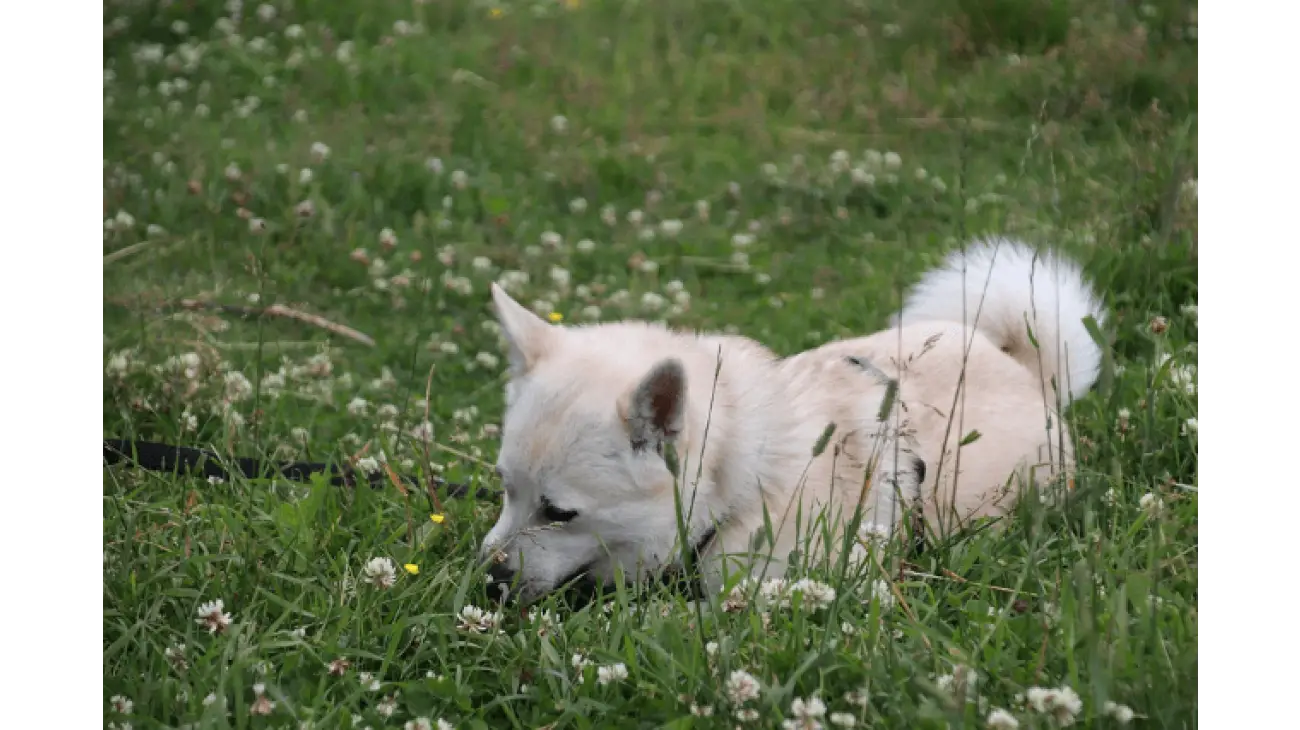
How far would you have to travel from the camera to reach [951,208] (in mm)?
6203

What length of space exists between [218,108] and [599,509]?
550cm

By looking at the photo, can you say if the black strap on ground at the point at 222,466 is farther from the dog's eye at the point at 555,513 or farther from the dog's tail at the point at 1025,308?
the dog's tail at the point at 1025,308

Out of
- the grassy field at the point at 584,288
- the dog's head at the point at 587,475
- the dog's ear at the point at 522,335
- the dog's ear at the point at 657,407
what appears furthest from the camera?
the dog's ear at the point at 522,335

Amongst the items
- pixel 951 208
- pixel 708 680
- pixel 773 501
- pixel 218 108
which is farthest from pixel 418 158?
pixel 708 680

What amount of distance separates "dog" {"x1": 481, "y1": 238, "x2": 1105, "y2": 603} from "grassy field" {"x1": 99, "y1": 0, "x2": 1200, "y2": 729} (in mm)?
161

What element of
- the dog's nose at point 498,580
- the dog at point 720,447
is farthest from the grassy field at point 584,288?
the dog at point 720,447

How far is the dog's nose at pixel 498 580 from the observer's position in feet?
9.50

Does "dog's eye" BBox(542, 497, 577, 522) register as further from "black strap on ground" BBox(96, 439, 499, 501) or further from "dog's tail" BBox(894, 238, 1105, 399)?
"dog's tail" BBox(894, 238, 1105, 399)

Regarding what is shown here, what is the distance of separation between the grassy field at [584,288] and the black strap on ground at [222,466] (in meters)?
0.07

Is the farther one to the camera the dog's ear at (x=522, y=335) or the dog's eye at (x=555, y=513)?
the dog's ear at (x=522, y=335)

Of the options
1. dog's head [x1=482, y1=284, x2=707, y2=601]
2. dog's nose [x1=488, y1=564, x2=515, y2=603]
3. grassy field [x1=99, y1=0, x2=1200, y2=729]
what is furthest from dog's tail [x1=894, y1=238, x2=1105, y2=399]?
dog's nose [x1=488, y1=564, x2=515, y2=603]

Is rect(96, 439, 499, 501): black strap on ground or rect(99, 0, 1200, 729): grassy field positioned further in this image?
rect(96, 439, 499, 501): black strap on ground

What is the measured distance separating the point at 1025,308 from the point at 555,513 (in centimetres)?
162

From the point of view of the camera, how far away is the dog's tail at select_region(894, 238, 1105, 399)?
378cm
